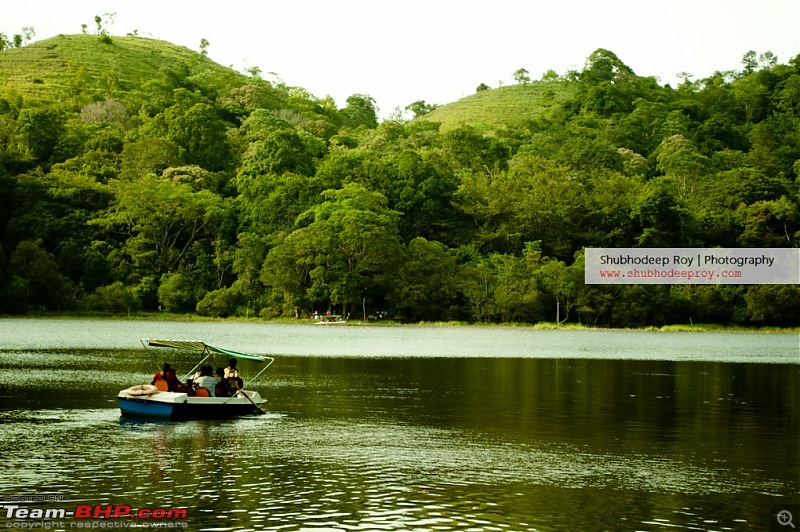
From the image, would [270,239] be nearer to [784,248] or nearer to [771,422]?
[784,248]

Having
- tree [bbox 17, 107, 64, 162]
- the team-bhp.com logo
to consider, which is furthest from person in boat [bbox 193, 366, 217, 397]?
tree [bbox 17, 107, 64, 162]

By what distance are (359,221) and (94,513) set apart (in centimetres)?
8730

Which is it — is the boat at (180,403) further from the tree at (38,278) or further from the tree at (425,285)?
the tree at (38,278)

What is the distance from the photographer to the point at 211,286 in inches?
4464

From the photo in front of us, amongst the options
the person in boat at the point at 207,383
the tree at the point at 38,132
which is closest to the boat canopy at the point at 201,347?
the person in boat at the point at 207,383

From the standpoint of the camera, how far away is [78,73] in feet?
580

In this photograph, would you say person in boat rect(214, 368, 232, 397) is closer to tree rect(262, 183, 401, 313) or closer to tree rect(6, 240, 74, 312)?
tree rect(262, 183, 401, 313)

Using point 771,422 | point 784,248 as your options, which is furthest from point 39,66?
point 771,422

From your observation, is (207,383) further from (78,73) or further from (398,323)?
(78,73)

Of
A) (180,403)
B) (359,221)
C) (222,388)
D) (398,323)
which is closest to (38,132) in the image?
(359,221)

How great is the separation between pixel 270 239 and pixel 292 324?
460 inches

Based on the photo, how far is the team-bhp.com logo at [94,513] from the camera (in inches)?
675

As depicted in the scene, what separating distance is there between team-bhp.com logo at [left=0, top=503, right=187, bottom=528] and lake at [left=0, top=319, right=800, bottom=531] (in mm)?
110

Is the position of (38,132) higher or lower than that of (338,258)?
higher
